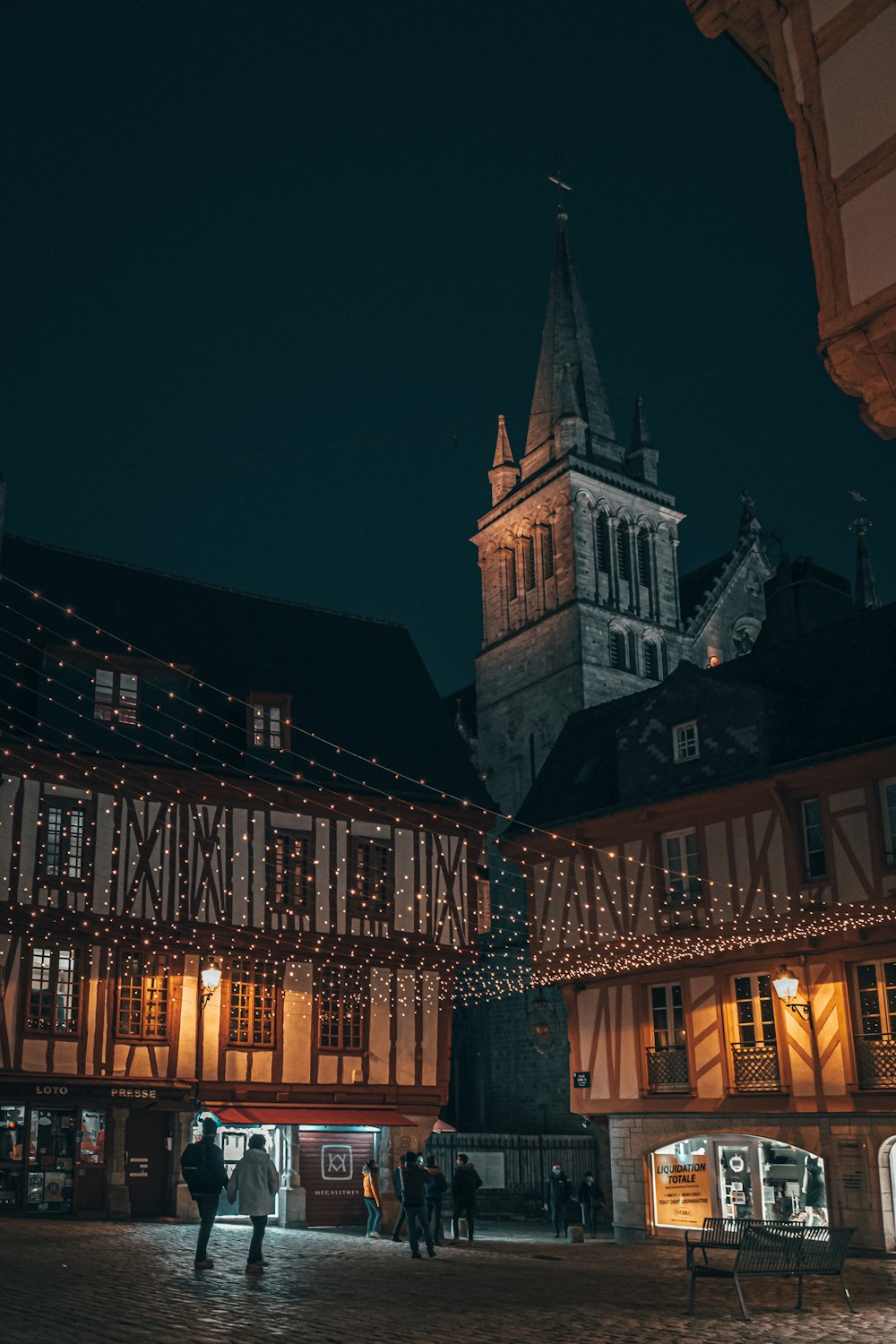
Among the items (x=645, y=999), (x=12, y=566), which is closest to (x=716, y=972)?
(x=645, y=999)

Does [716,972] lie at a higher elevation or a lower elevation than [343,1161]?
higher

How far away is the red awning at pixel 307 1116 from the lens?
68.9 feet

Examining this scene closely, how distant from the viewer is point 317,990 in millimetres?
22516

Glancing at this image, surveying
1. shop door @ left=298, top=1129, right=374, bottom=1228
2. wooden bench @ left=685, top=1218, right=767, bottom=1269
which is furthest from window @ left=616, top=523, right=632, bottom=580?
wooden bench @ left=685, top=1218, right=767, bottom=1269

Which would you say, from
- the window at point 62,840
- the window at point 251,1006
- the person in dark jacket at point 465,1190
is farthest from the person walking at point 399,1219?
the window at point 62,840

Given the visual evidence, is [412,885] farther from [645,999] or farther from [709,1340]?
[709,1340]

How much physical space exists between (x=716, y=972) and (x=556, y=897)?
3.62 metres

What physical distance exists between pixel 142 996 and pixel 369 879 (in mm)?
4385

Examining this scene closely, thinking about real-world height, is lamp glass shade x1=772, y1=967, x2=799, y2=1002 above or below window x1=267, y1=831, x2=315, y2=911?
below

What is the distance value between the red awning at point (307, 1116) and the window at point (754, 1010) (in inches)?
256

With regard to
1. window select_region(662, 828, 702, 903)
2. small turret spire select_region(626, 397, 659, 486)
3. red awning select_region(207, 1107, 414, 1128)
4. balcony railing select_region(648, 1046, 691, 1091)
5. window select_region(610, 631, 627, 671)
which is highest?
small turret spire select_region(626, 397, 659, 486)

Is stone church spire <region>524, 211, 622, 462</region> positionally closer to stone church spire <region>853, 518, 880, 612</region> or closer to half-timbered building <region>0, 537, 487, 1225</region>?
stone church spire <region>853, 518, 880, 612</region>

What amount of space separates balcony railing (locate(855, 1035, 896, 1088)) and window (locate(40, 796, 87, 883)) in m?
11.3

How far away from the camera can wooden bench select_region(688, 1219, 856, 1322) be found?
10.2 meters
